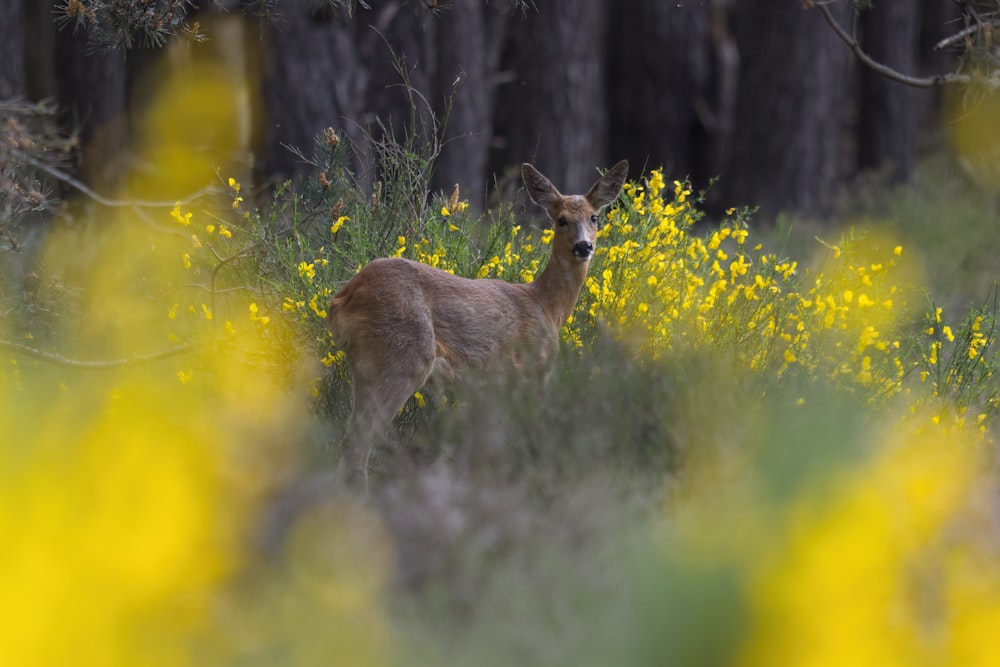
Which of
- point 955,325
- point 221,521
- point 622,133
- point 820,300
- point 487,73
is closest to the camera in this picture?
point 221,521

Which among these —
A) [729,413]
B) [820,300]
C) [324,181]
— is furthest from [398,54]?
[729,413]

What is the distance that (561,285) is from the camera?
22.4 feet

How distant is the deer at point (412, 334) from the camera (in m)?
5.88

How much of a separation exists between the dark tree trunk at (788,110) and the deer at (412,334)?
9130 mm

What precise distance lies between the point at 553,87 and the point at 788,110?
8.42 feet

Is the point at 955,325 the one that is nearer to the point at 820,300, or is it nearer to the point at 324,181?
the point at 820,300

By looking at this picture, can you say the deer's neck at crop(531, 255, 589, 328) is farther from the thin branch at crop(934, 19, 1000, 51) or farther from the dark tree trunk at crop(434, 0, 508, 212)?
the dark tree trunk at crop(434, 0, 508, 212)

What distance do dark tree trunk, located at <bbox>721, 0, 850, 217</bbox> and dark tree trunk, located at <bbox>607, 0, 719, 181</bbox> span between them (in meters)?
1.37

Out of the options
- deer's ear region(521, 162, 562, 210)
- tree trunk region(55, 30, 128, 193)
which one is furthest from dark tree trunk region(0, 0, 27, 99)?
deer's ear region(521, 162, 562, 210)

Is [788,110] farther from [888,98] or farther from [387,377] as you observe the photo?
[387,377]

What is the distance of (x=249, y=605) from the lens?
3262 mm

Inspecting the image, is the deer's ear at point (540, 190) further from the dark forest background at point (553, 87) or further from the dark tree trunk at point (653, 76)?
the dark tree trunk at point (653, 76)

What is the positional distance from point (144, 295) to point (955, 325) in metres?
5.53

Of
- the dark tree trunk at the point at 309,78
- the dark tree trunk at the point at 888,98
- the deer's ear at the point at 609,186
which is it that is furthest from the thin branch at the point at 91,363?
the dark tree trunk at the point at 888,98
